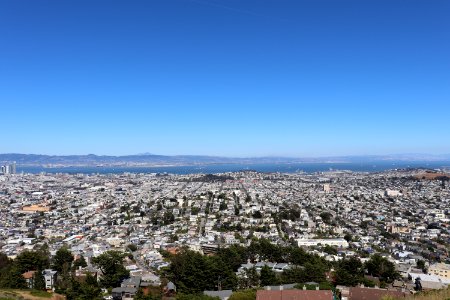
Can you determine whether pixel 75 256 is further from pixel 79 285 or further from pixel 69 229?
pixel 69 229

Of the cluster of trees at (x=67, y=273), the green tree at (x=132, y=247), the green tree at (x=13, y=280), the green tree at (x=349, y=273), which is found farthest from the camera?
the green tree at (x=132, y=247)

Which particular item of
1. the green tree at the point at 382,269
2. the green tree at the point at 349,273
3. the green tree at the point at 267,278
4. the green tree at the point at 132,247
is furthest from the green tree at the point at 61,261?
the green tree at the point at 382,269

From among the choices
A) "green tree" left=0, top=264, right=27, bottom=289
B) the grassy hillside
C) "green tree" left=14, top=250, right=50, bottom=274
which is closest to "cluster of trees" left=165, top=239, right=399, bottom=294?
the grassy hillside

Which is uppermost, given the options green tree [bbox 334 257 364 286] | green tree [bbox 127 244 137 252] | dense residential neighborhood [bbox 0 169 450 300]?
green tree [bbox 334 257 364 286]

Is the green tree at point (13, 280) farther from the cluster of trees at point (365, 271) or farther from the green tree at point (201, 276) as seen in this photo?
the cluster of trees at point (365, 271)

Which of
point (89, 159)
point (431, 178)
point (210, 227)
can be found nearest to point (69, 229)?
point (210, 227)

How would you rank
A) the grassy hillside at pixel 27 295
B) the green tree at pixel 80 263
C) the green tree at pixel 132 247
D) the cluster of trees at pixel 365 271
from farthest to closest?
the green tree at pixel 132 247
the green tree at pixel 80 263
the cluster of trees at pixel 365 271
the grassy hillside at pixel 27 295

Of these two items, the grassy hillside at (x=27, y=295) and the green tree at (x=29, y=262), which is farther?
the green tree at (x=29, y=262)

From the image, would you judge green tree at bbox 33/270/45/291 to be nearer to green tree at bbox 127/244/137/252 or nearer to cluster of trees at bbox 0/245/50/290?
cluster of trees at bbox 0/245/50/290
